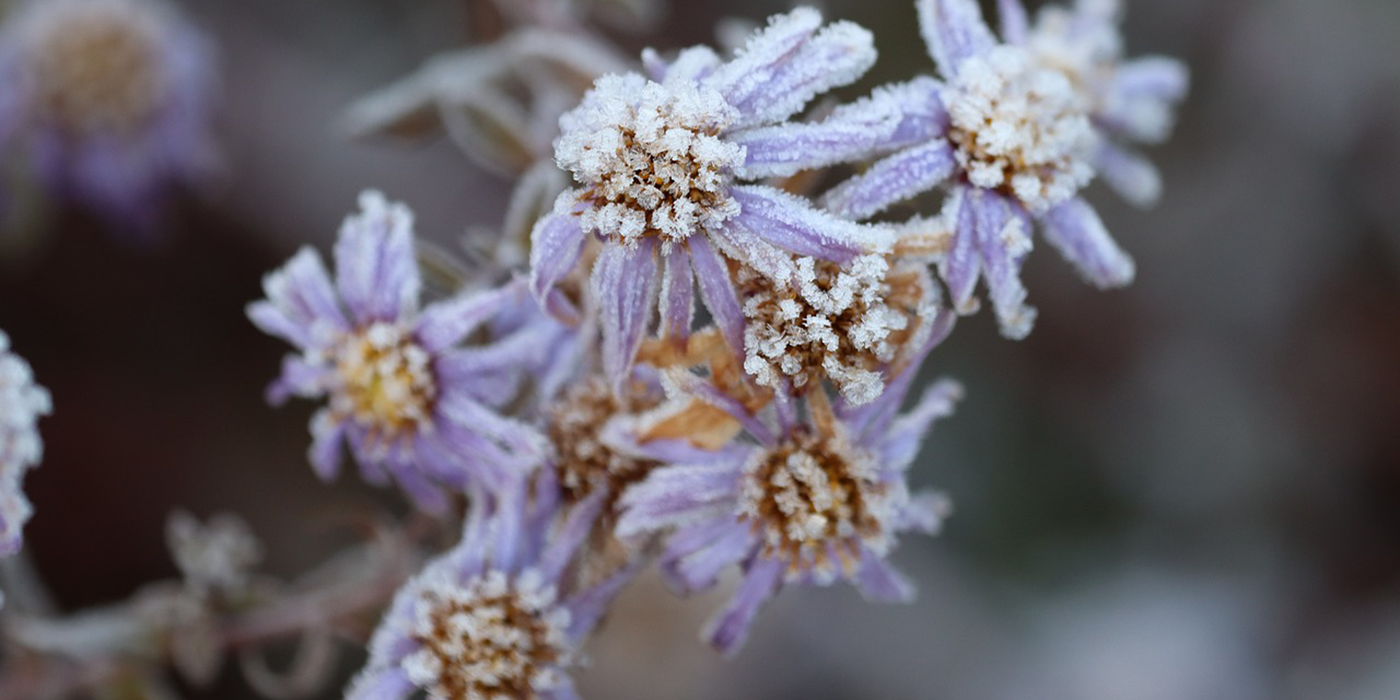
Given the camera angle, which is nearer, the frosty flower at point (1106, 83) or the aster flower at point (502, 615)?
the aster flower at point (502, 615)

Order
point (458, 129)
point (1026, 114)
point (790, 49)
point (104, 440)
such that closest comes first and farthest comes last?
1. point (790, 49)
2. point (1026, 114)
3. point (458, 129)
4. point (104, 440)

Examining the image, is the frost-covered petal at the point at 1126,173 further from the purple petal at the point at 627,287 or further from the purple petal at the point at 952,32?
the purple petal at the point at 627,287

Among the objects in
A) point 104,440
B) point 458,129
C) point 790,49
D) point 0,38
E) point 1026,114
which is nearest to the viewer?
point 790,49

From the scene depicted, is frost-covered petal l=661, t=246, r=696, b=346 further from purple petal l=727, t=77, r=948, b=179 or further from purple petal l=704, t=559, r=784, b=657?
purple petal l=704, t=559, r=784, b=657

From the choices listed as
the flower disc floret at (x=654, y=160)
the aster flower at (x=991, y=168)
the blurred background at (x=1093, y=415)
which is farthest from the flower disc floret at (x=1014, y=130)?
the blurred background at (x=1093, y=415)

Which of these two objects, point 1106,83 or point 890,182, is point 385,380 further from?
point 1106,83

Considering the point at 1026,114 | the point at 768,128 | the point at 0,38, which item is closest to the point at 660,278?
the point at 768,128

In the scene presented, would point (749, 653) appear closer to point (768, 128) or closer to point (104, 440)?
point (104, 440)
